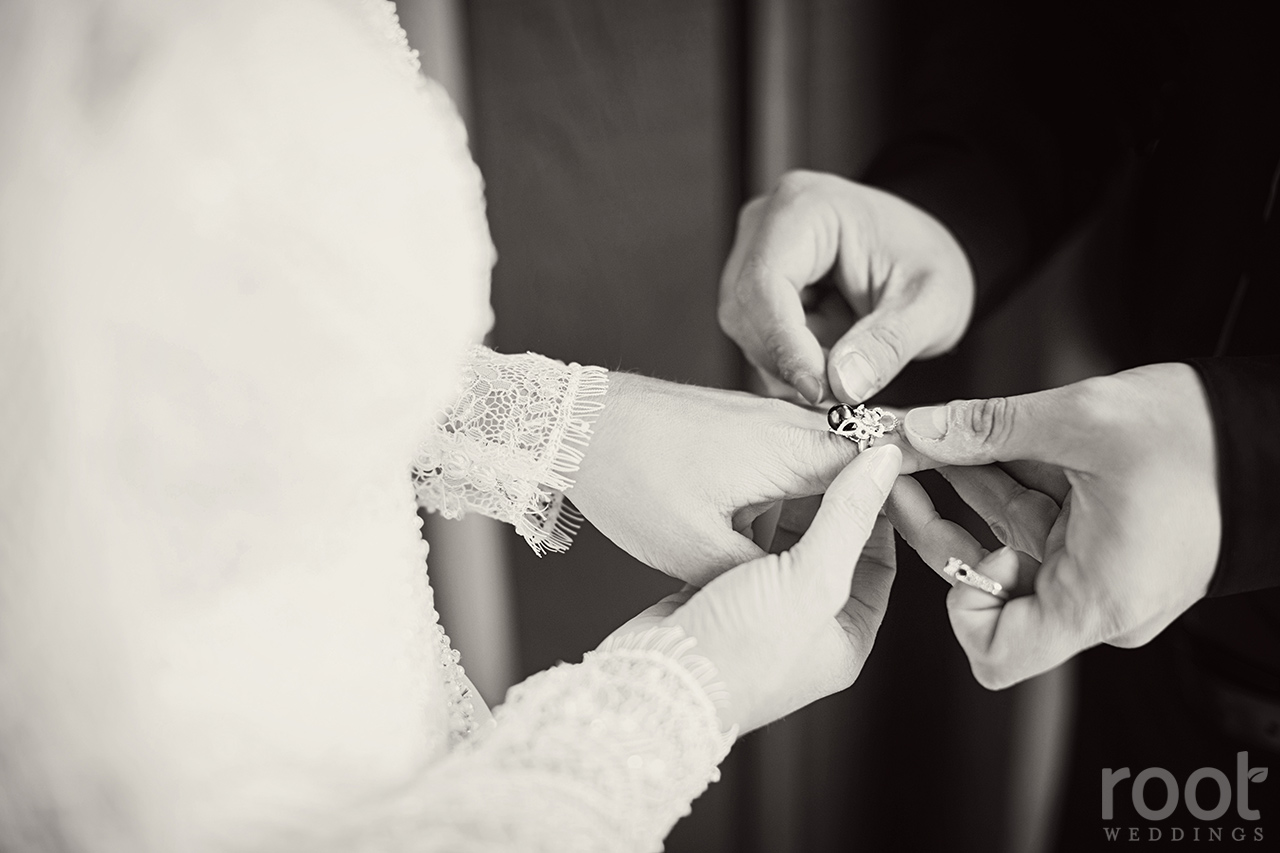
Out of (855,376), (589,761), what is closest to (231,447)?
(589,761)

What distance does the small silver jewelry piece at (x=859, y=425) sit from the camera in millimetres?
594

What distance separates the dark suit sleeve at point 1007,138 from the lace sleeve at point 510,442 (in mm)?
412

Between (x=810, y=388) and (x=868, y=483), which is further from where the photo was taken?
(x=810, y=388)

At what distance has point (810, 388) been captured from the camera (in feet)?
2.19

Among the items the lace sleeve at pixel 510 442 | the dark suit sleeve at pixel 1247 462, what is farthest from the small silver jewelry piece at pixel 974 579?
the lace sleeve at pixel 510 442

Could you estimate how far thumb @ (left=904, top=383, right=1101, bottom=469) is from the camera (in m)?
0.49

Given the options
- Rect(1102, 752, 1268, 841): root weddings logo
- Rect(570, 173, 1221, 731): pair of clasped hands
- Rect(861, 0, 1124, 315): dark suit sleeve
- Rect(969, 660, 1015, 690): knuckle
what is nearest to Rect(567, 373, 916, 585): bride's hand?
Rect(570, 173, 1221, 731): pair of clasped hands

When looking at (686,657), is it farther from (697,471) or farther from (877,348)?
(877,348)

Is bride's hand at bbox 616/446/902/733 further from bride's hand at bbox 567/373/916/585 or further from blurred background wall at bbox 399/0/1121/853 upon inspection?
blurred background wall at bbox 399/0/1121/853

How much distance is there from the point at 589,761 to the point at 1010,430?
0.32 meters

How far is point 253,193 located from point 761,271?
18.0 inches

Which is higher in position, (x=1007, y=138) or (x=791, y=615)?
(x=1007, y=138)

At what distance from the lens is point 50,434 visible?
36 centimetres

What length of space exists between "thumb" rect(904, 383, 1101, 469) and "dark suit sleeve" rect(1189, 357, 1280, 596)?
2.7 inches
